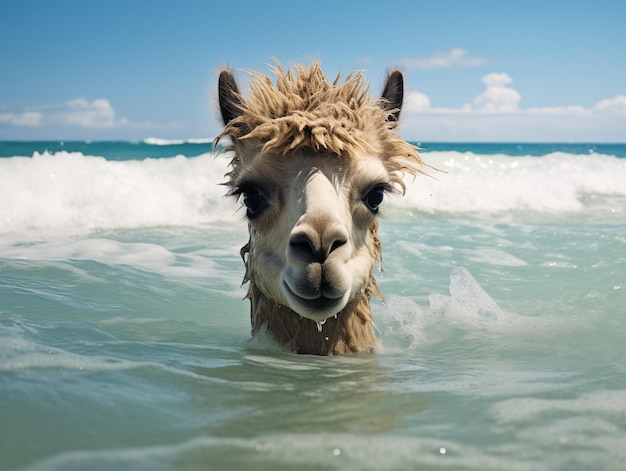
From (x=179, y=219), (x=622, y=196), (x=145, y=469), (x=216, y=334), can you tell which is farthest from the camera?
(x=622, y=196)

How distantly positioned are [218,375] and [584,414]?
1.74 metres

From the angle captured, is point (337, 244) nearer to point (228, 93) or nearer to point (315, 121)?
point (315, 121)

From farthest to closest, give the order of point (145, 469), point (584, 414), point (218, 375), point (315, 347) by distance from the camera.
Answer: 1. point (315, 347)
2. point (218, 375)
3. point (584, 414)
4. point (145, 469)

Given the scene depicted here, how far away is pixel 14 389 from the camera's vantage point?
3059 mm

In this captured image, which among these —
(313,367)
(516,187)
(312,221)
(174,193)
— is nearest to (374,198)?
(312,221)

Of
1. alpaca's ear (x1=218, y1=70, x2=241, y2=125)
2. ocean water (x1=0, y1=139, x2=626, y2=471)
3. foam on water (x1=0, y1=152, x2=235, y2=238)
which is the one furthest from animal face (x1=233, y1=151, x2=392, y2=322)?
foam on water (x1=0, y1=152, x2=235, y2=238)

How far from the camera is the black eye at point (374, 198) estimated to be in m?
4.08

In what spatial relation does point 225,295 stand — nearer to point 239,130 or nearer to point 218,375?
point 239,130

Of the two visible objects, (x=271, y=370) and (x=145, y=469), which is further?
(x=271, y=370)

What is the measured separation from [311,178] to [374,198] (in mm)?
473

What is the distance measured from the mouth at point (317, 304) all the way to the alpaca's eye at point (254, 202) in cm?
59

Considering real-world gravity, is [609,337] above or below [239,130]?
below

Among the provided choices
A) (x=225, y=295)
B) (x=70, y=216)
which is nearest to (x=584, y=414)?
(x=225, y=295)

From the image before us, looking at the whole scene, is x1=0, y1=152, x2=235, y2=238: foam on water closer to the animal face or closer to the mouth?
the animal face
